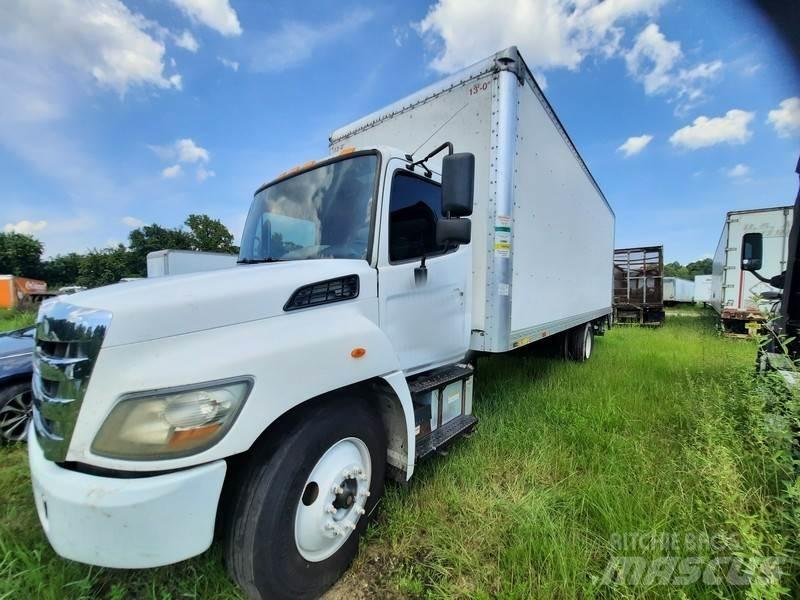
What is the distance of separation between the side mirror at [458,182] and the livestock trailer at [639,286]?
15.9m

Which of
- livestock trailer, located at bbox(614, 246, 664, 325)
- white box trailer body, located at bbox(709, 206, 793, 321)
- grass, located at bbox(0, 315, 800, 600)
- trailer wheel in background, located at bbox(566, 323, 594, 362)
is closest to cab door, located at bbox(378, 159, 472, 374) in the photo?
grass, located at bbox(0, 315, 800, 600)

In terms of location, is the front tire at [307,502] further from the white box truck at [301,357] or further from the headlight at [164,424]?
the headlight at [164,424]

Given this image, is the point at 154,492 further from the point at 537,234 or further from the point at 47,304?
the point at 537,234

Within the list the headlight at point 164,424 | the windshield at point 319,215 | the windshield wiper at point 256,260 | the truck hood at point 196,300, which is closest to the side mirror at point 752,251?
the windshield at point 319,215

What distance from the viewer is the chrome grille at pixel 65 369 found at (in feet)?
4.52

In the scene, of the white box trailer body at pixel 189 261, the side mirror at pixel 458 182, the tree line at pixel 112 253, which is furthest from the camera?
the tree line at pixel 112 253

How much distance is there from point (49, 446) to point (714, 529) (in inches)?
133

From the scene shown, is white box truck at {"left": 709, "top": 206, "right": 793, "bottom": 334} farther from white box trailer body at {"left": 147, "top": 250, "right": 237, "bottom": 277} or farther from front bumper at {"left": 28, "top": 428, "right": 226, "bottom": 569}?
front bumper at {"left": 28, "top": 428, "right": 226, "bottom": 569}

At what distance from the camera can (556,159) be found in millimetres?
4414

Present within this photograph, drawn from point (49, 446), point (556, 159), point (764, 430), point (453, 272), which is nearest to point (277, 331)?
→ point (49, 446)

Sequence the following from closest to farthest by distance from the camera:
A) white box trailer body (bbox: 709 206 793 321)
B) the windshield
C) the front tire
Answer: the front tire → the windshield → white box trailer body (bbox: 709 206 793 321)

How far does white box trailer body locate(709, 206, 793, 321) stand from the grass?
31.8 feet

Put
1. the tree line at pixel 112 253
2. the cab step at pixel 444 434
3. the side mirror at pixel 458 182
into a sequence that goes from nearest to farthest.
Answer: the side mirror at pixel 458 182
the cab step at pixel 444 434
the tree line at pixel 112 253

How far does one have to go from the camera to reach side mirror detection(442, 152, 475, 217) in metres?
2.14
